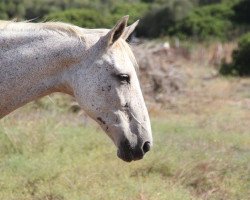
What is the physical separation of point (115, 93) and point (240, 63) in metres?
18.4

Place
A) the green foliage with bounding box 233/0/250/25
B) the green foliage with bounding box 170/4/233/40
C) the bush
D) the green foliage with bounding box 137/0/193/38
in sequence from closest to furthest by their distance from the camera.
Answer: the bush
the green foliage with bounding box 170/4/233/40
the green foliage with bounding box 233/0/250/25
the green foliage with bounding box 137/0/193/38

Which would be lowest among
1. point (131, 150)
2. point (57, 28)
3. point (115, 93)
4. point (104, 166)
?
point (104, 166)

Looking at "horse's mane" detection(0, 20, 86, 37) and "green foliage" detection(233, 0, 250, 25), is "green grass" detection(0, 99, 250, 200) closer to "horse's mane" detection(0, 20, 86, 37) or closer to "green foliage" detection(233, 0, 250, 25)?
"horse's mane" detection(0, 20, 86, 37)

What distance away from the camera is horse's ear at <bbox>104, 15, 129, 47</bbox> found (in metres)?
3.48

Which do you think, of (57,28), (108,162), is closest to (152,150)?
(108,162)

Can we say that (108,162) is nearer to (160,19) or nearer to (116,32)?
(116,32)

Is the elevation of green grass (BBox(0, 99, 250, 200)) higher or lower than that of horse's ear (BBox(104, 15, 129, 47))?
lower

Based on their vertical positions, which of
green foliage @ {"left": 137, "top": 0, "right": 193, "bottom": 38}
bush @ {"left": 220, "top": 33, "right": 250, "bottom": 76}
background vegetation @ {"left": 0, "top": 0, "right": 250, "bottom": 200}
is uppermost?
background vegetation @ {"left": 0, "top": 0, "right": 250, "bottom": 200}

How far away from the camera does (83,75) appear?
11.9 ft

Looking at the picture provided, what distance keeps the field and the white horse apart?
0.35 m

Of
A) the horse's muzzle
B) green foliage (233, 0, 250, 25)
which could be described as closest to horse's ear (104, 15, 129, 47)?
the horse's muzzle

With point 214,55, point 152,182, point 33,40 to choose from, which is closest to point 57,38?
point 33,40

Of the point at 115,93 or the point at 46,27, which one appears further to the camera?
the point at 46,27

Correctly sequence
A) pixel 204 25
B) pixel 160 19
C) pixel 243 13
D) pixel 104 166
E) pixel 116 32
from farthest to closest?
pixel 160 19
pixel 243 13
pixel 204 25
pixel 104 166
pixel 116 32
